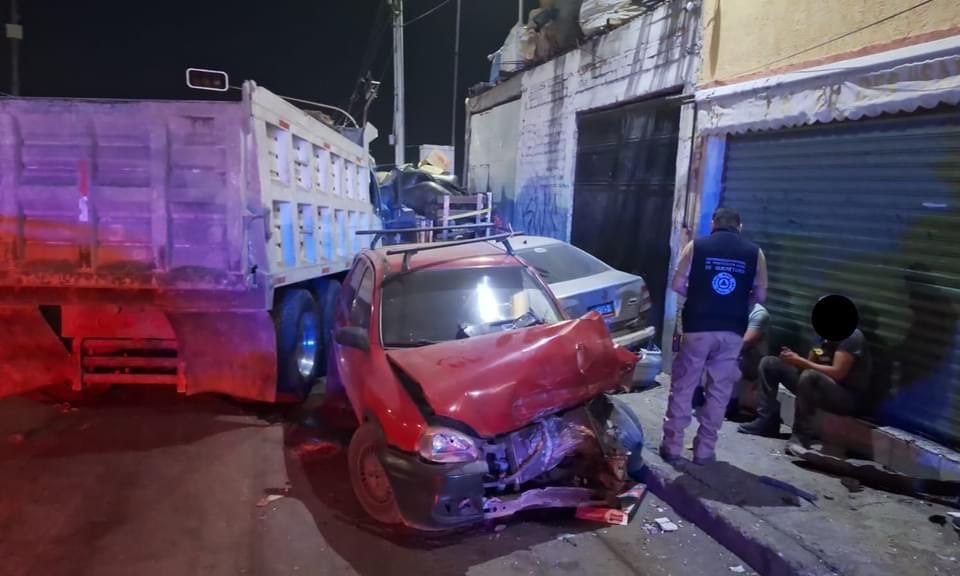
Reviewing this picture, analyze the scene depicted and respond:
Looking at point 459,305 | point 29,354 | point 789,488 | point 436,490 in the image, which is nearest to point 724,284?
point 789,488

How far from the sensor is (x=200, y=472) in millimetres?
4758

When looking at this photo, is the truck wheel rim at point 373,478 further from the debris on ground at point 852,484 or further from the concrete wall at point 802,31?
the concrete wall at point 802,31

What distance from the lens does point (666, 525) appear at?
13.4 feet

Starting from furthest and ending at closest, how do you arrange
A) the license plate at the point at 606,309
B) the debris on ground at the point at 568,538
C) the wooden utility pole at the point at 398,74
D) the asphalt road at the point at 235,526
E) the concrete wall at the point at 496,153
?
the wooden utility pole at the point at 398,74 → the concrete wall at the point at 496,153 → the license plate at the point at 606,309 → the debris on ground at the point at 568,538 → the asphalt road at the point at 235,526

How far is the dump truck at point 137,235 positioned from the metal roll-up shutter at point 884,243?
487cm

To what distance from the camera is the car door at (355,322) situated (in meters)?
4.25

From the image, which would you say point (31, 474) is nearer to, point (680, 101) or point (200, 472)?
point (200, 472)

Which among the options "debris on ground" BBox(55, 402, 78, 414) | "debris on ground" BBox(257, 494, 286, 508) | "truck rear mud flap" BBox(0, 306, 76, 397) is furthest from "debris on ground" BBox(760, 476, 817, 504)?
"debris on ground" BBox(55, 402, 78, 414)

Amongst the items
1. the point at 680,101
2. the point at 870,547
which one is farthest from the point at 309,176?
the point at 870,547

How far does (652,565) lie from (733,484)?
1.10 meters

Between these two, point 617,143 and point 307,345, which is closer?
point 307,345

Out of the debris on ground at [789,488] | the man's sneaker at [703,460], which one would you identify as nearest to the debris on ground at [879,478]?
the debris on ground at [789,488]

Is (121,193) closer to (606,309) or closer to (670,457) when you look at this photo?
(606,309)

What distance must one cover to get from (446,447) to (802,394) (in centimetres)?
330
